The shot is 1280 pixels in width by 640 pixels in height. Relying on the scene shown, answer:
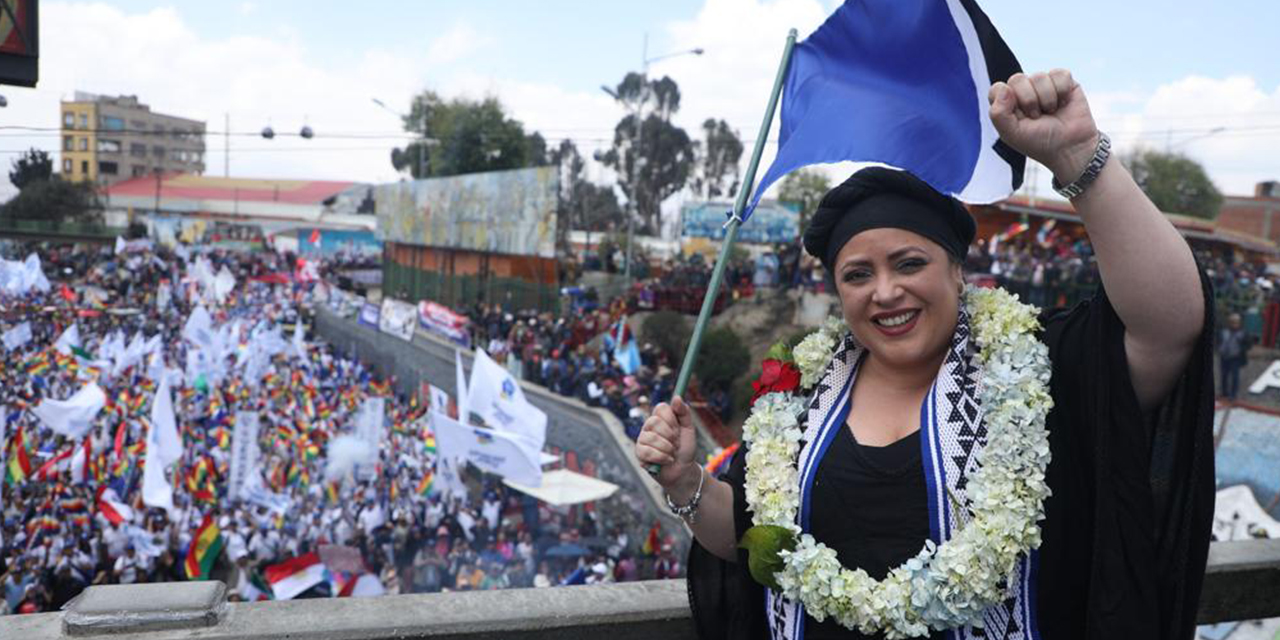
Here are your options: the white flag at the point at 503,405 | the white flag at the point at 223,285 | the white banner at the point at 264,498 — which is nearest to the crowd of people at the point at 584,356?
the white flag at the point at 503,405

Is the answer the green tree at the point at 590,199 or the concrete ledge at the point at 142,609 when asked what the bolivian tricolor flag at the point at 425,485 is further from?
the green tree at the point at 590,199

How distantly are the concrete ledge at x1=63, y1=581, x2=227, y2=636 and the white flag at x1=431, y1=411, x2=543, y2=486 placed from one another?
7122mm

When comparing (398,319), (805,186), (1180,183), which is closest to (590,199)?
(805,186)

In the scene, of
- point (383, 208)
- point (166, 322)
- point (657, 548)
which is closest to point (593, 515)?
point (657, 548)

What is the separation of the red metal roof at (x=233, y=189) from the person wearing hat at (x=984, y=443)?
68.9 metres

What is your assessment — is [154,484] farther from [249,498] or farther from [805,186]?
[805,186]

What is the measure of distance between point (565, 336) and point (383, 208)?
844 inches

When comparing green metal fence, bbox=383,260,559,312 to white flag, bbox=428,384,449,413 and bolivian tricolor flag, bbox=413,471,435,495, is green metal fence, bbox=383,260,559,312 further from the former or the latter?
bolivian tricolor flag, bbox=413,471,435,495

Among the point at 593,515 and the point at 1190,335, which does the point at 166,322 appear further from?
the point at 1190,335

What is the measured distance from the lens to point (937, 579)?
5.38 ft

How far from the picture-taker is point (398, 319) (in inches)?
942

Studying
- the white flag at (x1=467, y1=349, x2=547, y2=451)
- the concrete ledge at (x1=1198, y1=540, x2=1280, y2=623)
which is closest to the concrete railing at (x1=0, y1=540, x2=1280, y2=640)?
the concrete ledge at (x1=1198, y1=540, x2=1280, y2=623)

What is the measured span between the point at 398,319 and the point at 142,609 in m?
22.4

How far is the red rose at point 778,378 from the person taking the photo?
207cm
